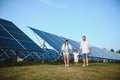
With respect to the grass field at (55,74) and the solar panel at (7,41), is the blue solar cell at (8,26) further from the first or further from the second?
the grass field at (55,74)

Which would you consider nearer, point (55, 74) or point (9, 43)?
point (55, 74)

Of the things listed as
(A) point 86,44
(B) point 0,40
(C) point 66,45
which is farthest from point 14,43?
(A) point 86,44

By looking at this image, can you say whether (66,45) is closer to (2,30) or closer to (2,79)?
(2,30)

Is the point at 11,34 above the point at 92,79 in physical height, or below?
above

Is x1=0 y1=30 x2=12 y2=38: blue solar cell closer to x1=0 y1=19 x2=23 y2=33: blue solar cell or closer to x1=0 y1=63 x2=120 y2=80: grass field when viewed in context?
x1=0 y1=19 x2=23 y2=33: blue solar cell

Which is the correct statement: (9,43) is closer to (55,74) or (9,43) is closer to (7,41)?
(7,41)

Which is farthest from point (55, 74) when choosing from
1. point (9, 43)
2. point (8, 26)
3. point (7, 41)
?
point (8, 26)

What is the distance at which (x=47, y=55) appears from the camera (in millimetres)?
24500

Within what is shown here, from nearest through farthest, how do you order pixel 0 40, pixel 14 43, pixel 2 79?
pixel 2 79 → pixel 0 40 → pixel 14 43

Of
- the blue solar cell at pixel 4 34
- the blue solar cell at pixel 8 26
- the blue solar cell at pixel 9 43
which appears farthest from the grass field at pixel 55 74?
the blue solar cell at pixel 8 26

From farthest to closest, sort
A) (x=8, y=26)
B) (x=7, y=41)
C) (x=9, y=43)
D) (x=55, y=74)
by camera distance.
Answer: (x=8, y=26)
(x=7, y=41)
(x=9, y=43)
(x=55, y=74)

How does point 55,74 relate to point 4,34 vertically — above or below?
below

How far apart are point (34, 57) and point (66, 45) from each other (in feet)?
23.9

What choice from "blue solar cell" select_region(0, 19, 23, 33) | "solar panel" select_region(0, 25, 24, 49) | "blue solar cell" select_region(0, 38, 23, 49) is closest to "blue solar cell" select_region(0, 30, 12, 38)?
"solar panel" select_region(0, 25, 24, 49)
